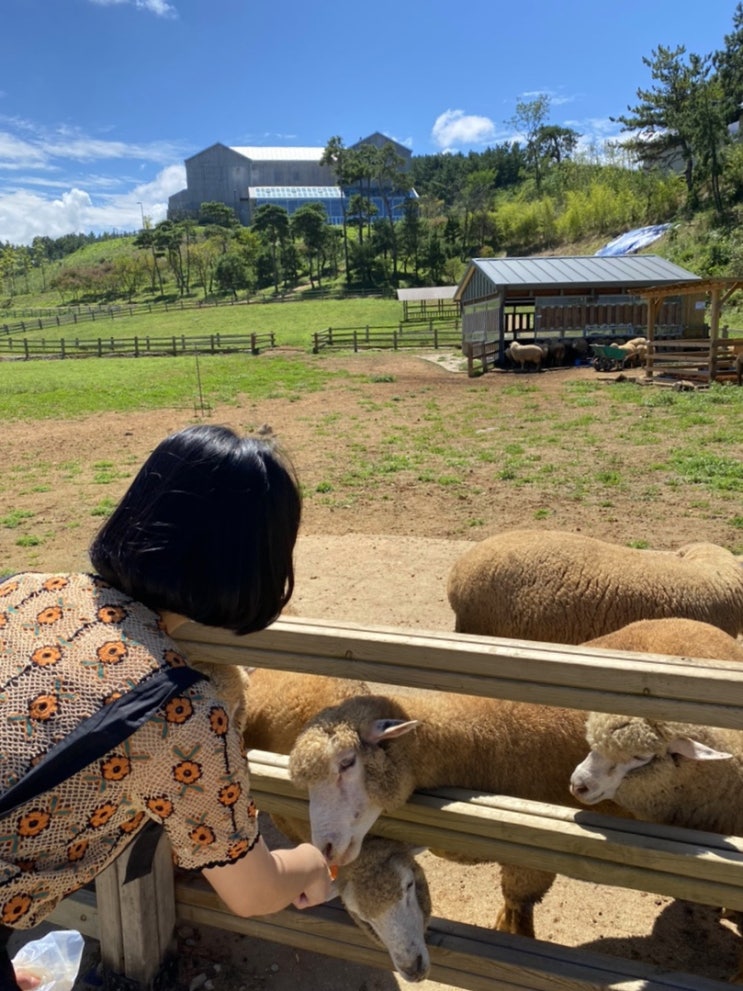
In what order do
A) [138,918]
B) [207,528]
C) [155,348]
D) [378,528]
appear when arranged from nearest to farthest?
[207,528]
[138,918]
[378,528]
[155,348]

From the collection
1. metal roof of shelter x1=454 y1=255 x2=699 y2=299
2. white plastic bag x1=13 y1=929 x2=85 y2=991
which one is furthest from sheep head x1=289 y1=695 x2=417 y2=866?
metal roof of shelter x1=454 y1=255 x2=699 y2=299

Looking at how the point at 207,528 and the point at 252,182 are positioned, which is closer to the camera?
the point at 207,528

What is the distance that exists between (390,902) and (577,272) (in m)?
30.1

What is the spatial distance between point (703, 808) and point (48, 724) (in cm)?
204

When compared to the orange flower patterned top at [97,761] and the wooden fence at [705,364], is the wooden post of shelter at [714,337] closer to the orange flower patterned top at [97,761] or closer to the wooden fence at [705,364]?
the wooden fence at [705,364]

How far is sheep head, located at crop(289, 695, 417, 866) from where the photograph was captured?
2119mm

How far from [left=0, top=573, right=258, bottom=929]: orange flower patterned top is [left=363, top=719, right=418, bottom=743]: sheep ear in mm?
694

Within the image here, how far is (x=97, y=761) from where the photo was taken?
137cm

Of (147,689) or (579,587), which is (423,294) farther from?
(147,689)

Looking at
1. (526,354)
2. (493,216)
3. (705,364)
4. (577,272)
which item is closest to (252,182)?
(493,216)

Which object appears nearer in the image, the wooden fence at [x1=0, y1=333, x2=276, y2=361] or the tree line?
the wooden fence at [x1=0, y1=333, x2=276, y2=361]

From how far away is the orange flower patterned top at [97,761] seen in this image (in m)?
1.35

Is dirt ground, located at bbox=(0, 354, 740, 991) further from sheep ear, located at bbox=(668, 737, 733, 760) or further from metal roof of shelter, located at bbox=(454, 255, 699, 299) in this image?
metal roof of shelter, located at bbox=(454, 255, 699, 299)

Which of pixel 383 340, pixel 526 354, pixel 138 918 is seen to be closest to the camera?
pixel 138 918
